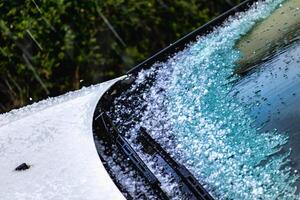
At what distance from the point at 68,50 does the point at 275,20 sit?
1.90m

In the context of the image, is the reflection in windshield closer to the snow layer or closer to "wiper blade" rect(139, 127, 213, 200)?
"wiper blade" rect(139, 127, 213, 200)

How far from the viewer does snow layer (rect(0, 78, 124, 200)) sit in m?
1.99

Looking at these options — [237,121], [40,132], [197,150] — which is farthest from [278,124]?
[40,132]

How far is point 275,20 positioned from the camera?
101 inches

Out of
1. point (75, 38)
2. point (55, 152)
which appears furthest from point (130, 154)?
point (75, 38)

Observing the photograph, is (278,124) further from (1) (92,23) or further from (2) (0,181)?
(1) (92,23)

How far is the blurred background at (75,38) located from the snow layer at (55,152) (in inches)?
46.7

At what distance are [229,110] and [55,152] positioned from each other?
729 mm

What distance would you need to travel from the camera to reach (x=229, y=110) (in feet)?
6.89

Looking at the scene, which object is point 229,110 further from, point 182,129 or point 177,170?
point 177,170

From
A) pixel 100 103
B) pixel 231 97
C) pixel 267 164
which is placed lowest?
pixel 267 164

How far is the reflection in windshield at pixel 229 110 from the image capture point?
187 centimetres

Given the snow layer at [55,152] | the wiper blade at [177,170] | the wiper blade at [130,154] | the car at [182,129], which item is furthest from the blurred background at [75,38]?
the wiper blade at [177,170]

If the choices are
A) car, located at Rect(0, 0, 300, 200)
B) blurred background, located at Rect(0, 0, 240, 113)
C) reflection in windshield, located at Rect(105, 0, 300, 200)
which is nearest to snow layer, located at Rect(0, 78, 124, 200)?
car, located at Rect(0, 0, 300, 200)
